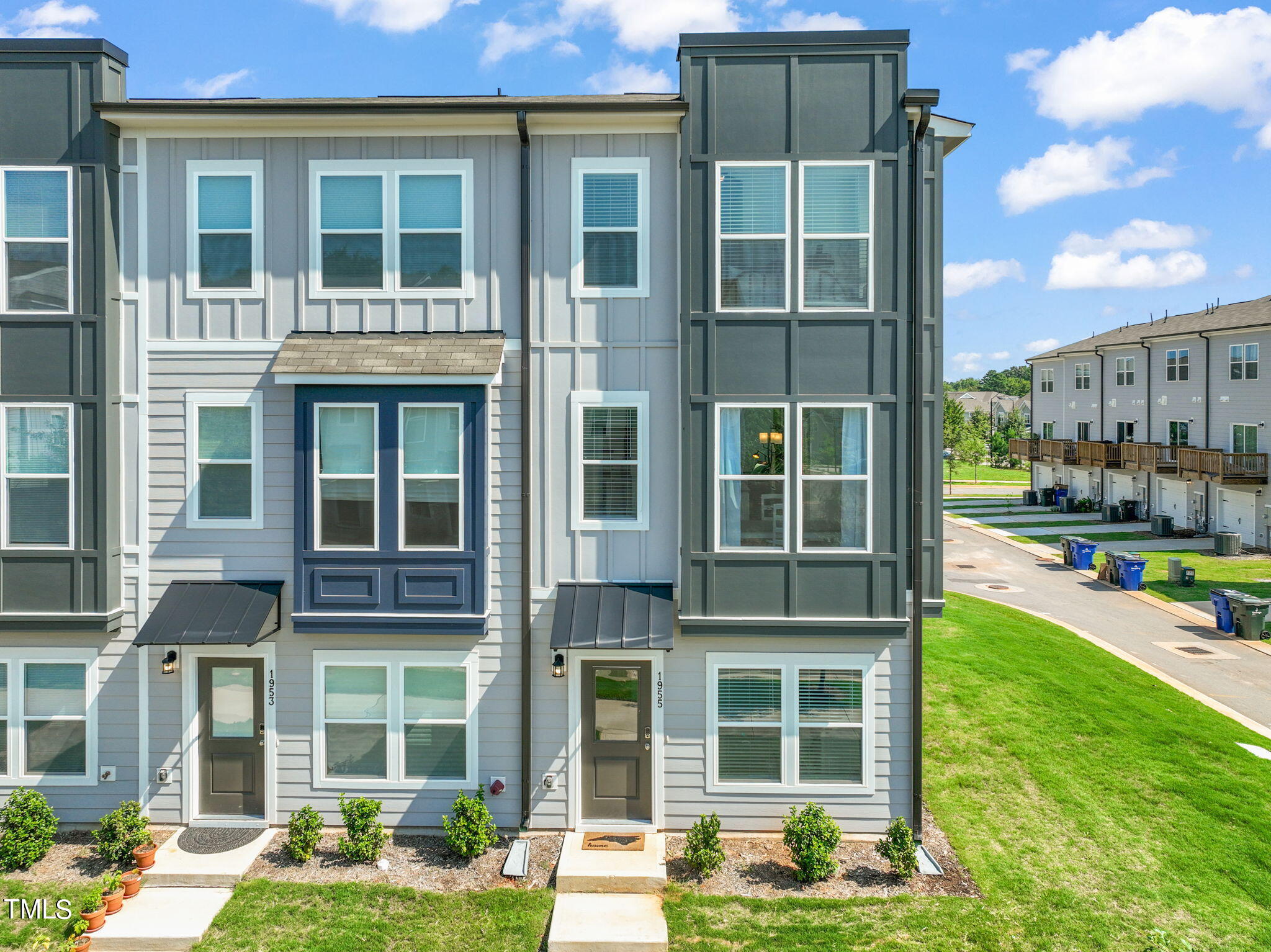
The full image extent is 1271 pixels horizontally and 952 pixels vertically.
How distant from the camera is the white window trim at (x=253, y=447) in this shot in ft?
30.3

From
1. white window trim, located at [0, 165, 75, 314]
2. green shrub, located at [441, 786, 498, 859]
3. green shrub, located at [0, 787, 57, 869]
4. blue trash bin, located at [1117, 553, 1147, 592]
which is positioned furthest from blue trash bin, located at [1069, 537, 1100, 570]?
white window trim, located at [0, 165, 75, 314]

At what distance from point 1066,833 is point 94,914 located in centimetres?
1097

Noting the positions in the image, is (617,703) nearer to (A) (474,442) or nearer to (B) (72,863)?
(A) (474,442)

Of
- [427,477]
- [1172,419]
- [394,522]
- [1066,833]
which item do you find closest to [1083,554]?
[1172,419]

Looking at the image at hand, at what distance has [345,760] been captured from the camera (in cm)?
932

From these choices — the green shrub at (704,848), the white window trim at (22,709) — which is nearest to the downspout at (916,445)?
the green shrub at (704,848)

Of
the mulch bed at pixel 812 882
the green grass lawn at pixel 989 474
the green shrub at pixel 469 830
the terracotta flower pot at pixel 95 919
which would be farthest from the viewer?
the green grass lawn at pixel 989 474

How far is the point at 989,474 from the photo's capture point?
6788cm

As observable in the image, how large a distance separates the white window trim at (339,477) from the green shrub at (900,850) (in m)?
6.98

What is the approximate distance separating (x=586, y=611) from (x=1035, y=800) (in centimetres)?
666

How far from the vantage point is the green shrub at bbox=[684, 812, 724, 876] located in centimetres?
820

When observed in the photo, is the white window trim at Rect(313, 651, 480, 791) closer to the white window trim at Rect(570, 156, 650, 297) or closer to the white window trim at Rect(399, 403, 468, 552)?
the white window trim at Rect(399, 403, 468, 552)

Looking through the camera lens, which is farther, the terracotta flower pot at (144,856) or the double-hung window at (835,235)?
the double-hung window at (835,235)

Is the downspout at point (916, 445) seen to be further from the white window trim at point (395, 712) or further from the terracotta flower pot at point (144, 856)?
the terracotta flower pot at point (144, 856)
